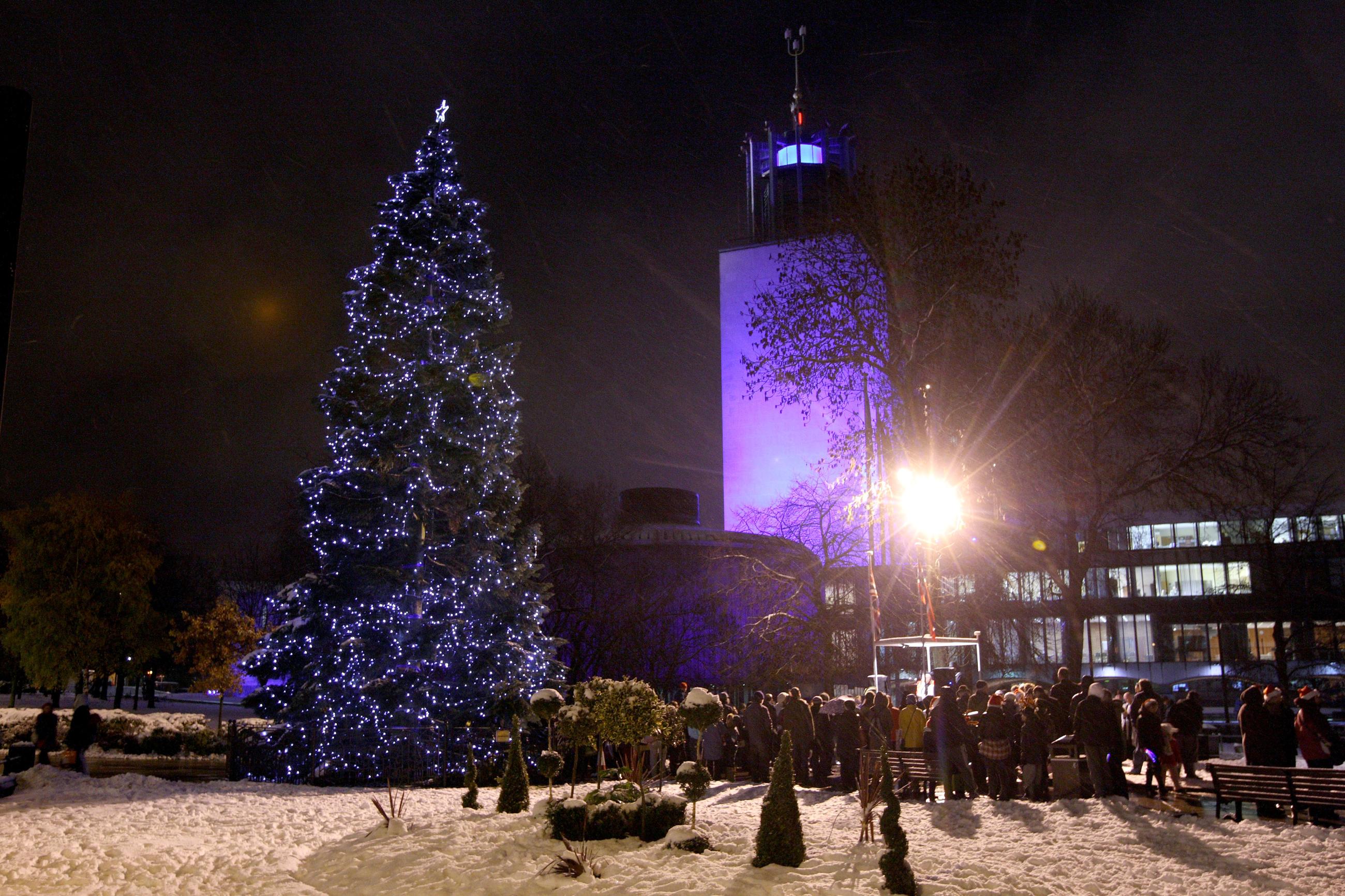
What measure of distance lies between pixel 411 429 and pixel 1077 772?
13554 millimetres

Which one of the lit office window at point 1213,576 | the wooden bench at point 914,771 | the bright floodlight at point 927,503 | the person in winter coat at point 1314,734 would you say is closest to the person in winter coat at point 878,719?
the wooden bench at point 914,771

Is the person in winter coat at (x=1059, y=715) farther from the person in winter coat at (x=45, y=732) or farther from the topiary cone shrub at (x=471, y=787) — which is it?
the person in winter coat at (x=45, y=732)

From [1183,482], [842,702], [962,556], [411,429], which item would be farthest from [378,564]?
[1183,482]

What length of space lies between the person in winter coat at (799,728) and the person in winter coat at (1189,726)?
20.9 ft

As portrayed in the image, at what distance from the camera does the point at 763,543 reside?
42.7 m

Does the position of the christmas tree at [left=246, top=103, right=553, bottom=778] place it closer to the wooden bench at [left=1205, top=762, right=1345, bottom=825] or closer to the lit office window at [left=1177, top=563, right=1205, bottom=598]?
the wooden bench at [left=1205, top=762, right=1345, bottom=825]

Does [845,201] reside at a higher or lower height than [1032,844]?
higher

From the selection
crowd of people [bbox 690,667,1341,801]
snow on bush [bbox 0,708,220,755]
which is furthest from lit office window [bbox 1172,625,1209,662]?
snow on bush [bbox 0,708,220,755]

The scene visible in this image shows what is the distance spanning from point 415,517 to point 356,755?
4.69 m

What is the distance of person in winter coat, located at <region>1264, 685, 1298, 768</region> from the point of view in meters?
13.9

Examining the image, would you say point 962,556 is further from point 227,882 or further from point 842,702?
point 227,882

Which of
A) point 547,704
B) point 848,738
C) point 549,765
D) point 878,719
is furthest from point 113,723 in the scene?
point 878,719

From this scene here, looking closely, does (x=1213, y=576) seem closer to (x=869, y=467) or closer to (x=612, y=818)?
(x=869, y=467)

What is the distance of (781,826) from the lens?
31.5 feet
